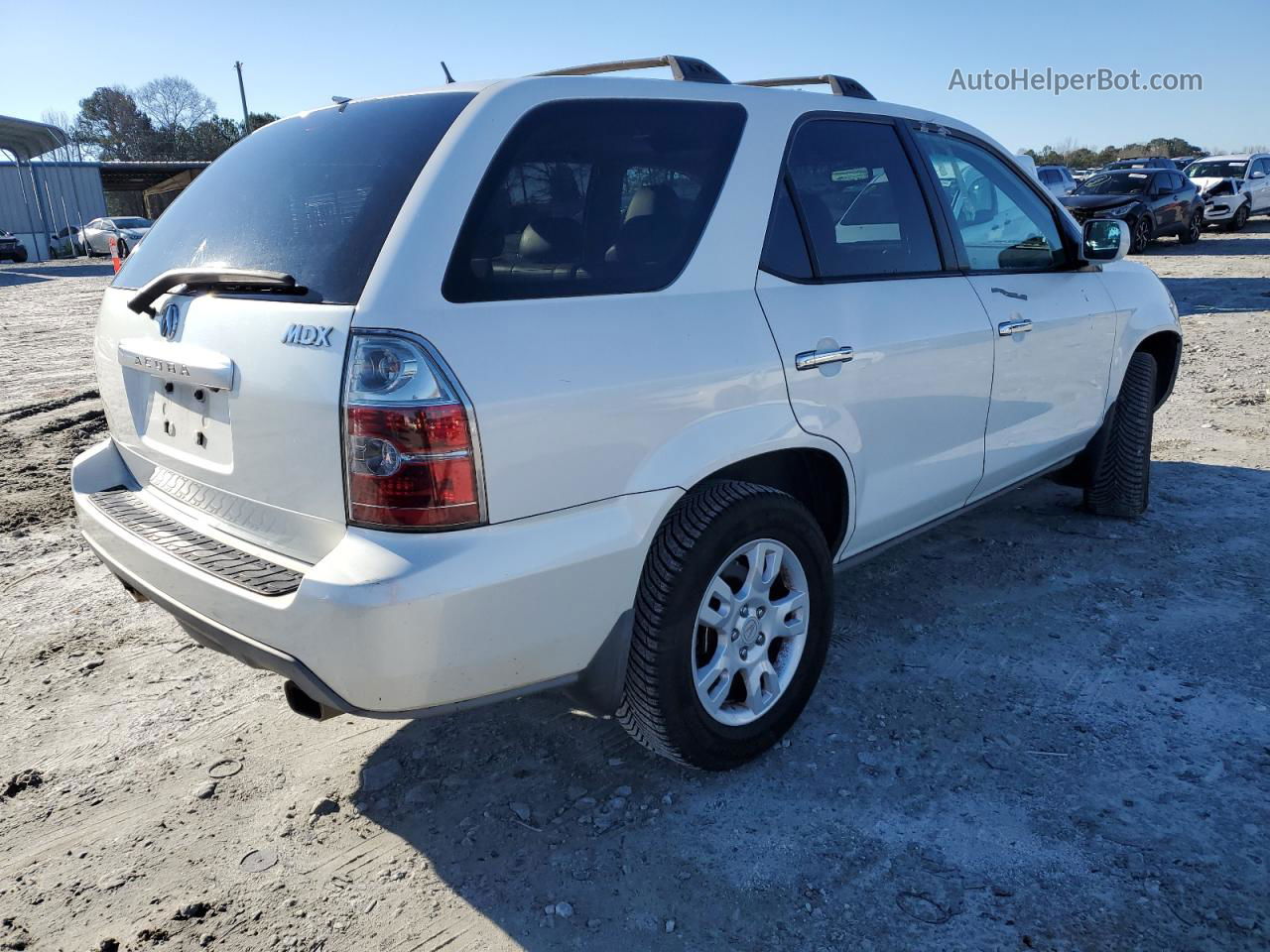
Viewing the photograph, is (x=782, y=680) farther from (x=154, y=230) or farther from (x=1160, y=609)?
(x=154, y=230)

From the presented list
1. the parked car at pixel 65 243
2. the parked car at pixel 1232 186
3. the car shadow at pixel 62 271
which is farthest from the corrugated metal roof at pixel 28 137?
the parked car at pixel 1232 186

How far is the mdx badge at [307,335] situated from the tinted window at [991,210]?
2.41 metres

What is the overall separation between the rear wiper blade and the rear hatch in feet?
0.07

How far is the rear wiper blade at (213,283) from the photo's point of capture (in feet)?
7.36

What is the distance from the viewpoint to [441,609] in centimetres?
204

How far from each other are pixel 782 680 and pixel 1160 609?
1.89 meters

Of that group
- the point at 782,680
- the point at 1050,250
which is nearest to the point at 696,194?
the point at 782,680

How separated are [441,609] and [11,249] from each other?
116ft

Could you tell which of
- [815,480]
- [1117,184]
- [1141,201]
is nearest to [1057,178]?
[1117,184]

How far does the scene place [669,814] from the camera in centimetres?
264

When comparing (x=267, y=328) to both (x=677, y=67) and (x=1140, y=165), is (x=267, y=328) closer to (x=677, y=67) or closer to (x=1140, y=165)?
(x=677, y=67)

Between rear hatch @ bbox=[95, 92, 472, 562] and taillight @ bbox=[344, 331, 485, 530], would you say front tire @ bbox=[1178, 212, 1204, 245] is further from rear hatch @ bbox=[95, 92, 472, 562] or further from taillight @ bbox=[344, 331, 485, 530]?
taillight @ bbox=[344, 331, 485, 530]

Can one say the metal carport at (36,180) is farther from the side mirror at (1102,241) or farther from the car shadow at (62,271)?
the side mirror at (1102,241)

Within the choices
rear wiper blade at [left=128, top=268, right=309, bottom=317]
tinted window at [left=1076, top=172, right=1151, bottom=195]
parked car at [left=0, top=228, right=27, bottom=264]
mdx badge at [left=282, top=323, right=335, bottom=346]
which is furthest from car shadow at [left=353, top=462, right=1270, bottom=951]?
parked car at [left=0, top=228, right=27, bottom=264]
